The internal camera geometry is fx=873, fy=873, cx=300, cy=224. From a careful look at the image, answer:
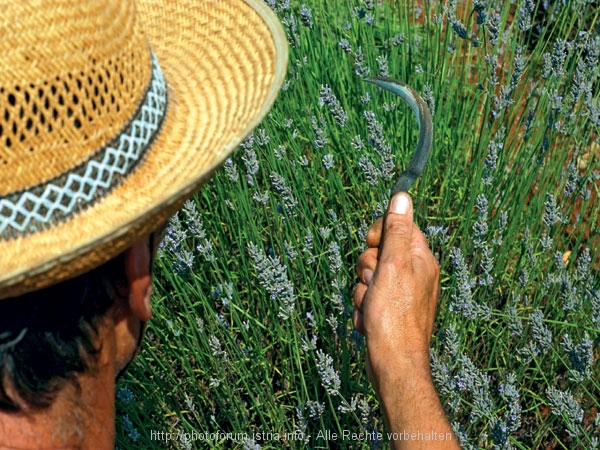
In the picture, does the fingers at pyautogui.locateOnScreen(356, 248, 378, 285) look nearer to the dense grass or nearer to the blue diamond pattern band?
the dense grass

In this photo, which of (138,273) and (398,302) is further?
(398,302)

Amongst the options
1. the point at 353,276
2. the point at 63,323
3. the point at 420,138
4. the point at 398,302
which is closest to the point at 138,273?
the point at 63,323

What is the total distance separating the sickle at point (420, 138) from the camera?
1.78m

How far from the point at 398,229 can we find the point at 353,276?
817 mm

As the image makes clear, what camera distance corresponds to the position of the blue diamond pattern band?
1.20 meters

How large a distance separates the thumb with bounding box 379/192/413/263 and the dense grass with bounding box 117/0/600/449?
1.15 ft

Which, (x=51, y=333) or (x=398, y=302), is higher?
(x=51, y=333)

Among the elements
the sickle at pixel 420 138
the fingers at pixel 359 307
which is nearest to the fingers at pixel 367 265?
the fingers at pixel 359 307

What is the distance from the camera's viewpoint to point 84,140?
1222mm

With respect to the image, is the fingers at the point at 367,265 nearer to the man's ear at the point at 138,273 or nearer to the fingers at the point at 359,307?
the fingers at the point at 359,307

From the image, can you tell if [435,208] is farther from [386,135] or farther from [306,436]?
[306,436]

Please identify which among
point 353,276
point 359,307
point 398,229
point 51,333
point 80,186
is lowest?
point 353,276

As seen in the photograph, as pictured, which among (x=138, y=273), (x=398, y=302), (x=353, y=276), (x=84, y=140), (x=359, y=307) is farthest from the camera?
(x=353, y=276)

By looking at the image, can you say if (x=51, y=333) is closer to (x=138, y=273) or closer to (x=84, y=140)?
(x=138, y=273)
